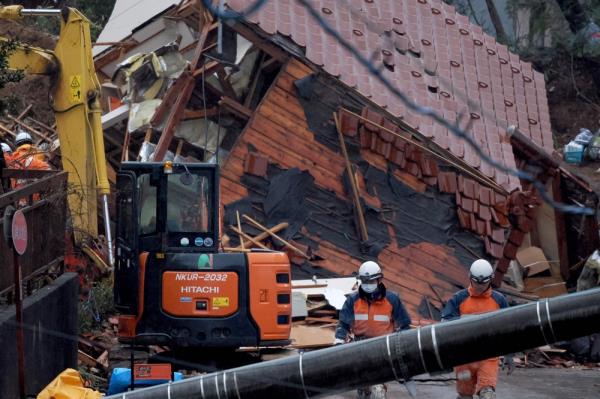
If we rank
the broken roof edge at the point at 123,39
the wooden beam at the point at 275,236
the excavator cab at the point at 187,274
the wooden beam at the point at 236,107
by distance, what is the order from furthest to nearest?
the broken roof edge at the point at 123,39, the wooden beam at the point at 236,107, the wooden beam at the point at 275,236, the excavator cab at the point at 187,274

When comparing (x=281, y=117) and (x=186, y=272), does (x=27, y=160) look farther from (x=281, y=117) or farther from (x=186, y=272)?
(x=186, y=272)

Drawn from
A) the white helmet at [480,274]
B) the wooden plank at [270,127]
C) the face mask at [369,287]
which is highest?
the wooden plank at [270,127]

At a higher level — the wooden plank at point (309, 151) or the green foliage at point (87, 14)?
the green foliage at point (87, 14)

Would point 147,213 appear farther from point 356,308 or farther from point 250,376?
point 250,376

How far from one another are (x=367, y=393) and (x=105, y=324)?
503cm

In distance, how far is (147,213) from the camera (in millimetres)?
12688

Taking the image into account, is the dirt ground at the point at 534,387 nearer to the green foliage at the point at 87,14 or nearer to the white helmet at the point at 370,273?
the white helmet at the point at 370,273

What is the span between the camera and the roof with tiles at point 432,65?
59.2 ft

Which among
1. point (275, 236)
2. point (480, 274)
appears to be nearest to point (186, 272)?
point (480, 274)

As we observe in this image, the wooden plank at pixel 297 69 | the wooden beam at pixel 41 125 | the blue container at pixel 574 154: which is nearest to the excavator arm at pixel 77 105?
the wooden plank at pixel 297 69

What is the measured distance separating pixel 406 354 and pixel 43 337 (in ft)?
17.1

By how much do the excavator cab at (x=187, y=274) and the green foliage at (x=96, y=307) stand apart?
210cm

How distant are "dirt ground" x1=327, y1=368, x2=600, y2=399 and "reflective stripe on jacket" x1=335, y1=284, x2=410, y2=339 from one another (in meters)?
2.38

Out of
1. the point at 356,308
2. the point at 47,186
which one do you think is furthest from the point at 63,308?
the point at 356,308
